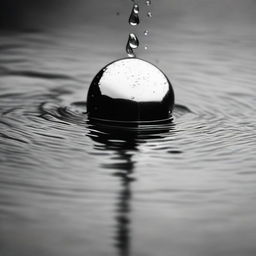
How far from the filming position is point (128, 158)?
15.6 ft

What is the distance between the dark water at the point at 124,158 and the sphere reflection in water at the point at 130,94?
16 cm

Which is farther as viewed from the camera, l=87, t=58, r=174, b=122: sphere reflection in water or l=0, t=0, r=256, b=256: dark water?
l=87, t=58, r=174, b=122: sphere reflection in water

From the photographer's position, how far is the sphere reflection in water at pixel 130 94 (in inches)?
218

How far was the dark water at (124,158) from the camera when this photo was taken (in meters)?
3.46

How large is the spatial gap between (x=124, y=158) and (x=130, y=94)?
902mm

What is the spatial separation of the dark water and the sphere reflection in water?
16 cm

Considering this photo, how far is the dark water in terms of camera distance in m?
3.46

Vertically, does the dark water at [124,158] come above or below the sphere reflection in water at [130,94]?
below

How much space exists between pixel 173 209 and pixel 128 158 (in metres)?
0.96

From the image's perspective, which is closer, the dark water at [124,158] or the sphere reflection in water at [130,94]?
the dark water at [124,158]

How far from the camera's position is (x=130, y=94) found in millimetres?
5535

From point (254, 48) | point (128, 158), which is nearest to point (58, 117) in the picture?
point (128, 158)

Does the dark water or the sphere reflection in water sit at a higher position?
the sphere reflection in water

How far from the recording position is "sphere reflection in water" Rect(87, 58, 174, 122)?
554 cm
